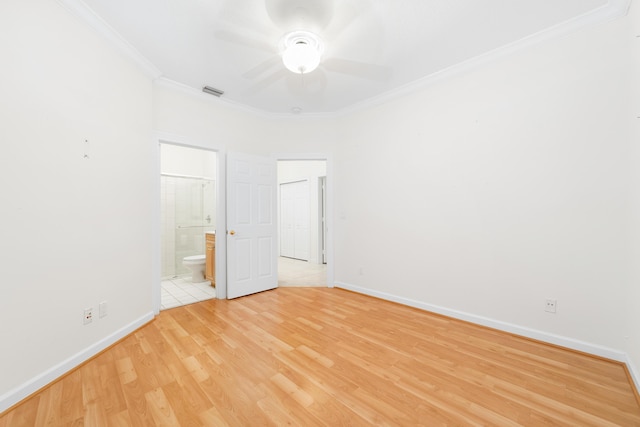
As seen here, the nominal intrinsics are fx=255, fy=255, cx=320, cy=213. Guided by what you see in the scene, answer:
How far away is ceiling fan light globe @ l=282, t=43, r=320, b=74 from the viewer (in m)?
2.29

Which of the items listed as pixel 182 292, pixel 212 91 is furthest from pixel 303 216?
pixel 212 91

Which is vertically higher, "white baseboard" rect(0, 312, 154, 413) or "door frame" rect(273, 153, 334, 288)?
"door frame" rect(273, 153, 334, 288)

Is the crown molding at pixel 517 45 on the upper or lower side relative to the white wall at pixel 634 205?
upper

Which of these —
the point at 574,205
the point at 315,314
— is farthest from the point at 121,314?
the point at 574,205

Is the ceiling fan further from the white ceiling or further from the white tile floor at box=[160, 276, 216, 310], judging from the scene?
the white tile floor at box=[160, 276, 216, 310]

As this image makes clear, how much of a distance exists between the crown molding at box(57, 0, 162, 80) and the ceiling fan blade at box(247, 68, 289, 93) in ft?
3.40

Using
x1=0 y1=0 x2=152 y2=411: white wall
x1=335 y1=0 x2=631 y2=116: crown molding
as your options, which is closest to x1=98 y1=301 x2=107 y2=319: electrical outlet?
x1=0 y1=0 x2=152 y2=411: white wall

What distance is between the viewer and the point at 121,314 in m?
2.43

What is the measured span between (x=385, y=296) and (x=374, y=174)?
1698mm

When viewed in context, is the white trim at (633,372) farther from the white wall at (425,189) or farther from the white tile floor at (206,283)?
the white tile floor at (206,283)

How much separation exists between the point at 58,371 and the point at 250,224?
234 cm

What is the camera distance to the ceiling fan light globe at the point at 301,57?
229cm

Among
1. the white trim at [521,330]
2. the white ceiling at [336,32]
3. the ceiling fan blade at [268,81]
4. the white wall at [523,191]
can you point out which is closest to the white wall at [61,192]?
the white ceiling at [336,32]

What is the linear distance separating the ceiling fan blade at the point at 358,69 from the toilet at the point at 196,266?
12.0 ft
